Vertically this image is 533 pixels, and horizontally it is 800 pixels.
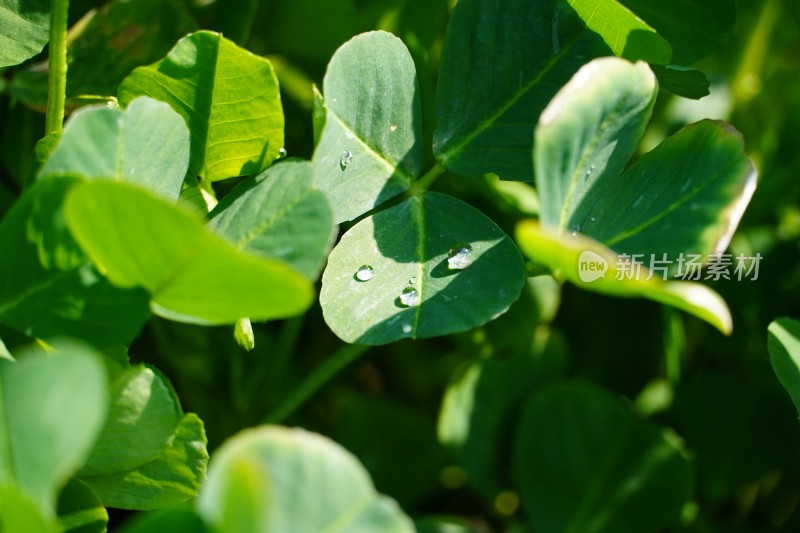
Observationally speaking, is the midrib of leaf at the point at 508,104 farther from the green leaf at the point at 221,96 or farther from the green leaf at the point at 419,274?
the green leaf at the point at 221,96

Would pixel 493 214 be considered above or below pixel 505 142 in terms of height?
below

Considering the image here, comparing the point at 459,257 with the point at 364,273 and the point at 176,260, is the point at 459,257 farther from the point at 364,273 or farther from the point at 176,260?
the point at 176,260

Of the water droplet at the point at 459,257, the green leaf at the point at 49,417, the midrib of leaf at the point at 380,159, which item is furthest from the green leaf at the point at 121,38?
the green leaf at the point at 49,417

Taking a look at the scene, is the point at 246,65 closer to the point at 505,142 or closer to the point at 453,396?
the point at 505,142

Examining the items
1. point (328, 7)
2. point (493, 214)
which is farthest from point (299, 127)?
point (493, 214)

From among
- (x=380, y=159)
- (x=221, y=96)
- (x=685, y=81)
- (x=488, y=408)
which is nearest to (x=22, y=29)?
(x=221, y=96)

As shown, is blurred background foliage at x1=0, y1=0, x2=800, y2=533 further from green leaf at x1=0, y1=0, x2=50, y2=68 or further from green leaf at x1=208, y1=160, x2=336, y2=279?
green leaf at x1=208, y1=160, x2=336, y2=279
